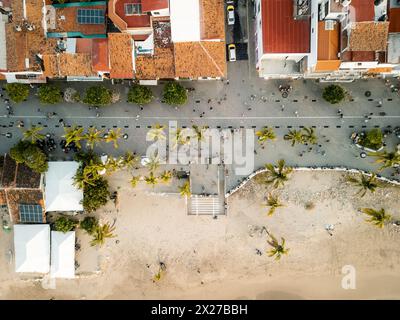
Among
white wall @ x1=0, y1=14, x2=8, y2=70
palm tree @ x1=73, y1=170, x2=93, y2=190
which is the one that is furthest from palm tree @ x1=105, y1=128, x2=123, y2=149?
white wall @ x1=0, y1=14, x2=8, y2=70

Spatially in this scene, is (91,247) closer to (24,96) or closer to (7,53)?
A: (24,96)

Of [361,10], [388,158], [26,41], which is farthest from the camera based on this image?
[26,41]

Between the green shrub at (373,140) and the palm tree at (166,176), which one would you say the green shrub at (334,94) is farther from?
the palm tree at (166,176)

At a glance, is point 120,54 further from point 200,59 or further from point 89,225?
point 89,225

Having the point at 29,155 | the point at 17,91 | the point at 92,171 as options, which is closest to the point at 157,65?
the point at 92,171
